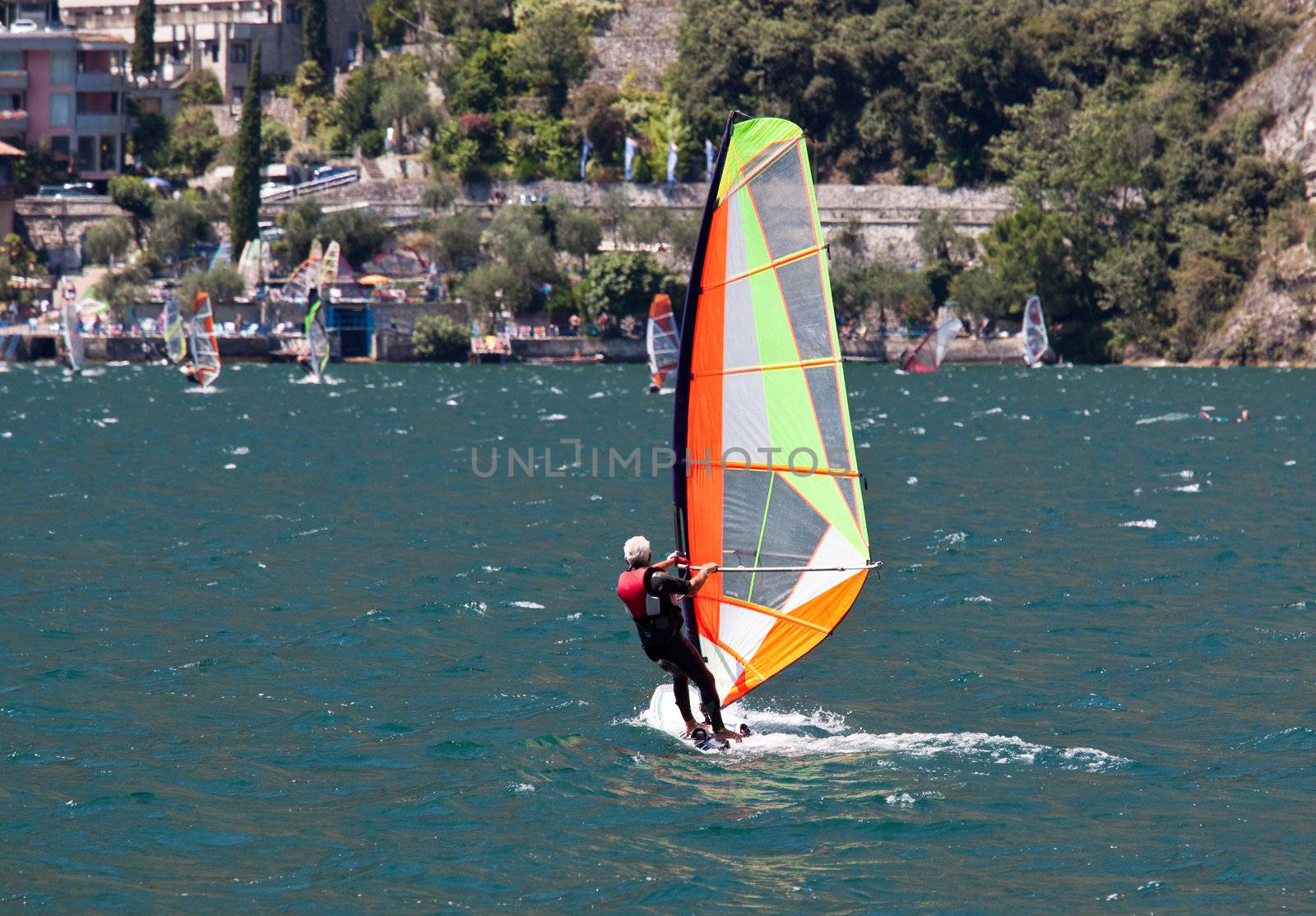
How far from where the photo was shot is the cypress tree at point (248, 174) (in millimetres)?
99125

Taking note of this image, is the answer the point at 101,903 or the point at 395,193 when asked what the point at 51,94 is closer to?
the point at 395,193

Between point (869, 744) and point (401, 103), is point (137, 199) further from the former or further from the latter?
point (869, 744)

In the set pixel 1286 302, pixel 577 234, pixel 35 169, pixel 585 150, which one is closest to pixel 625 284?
pixel 577 234

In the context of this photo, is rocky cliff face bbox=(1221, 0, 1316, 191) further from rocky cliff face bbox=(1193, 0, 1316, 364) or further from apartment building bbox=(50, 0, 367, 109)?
apartment building bbox=(50, 0, 367, 109)

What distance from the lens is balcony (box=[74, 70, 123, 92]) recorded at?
11206cm

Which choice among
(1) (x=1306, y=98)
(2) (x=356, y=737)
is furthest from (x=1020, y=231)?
(2) (x=356, y=737)

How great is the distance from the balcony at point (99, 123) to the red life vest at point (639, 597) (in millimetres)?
106589

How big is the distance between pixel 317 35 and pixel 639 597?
109 metres

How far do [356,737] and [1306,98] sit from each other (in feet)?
300

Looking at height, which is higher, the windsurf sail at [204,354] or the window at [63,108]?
the window at [63,108]

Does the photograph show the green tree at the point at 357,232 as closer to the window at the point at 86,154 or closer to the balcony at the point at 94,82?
the balcony at the point at 94,82

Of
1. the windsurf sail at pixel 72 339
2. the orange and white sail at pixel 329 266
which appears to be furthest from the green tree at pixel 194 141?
the windsurf sail at pixel 72 339

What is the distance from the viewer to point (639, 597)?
14.7 meters

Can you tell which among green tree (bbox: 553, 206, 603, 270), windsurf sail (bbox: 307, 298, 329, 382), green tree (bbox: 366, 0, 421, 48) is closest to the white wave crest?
windsurf sail (bbox: 307, 298, 329, 382)
